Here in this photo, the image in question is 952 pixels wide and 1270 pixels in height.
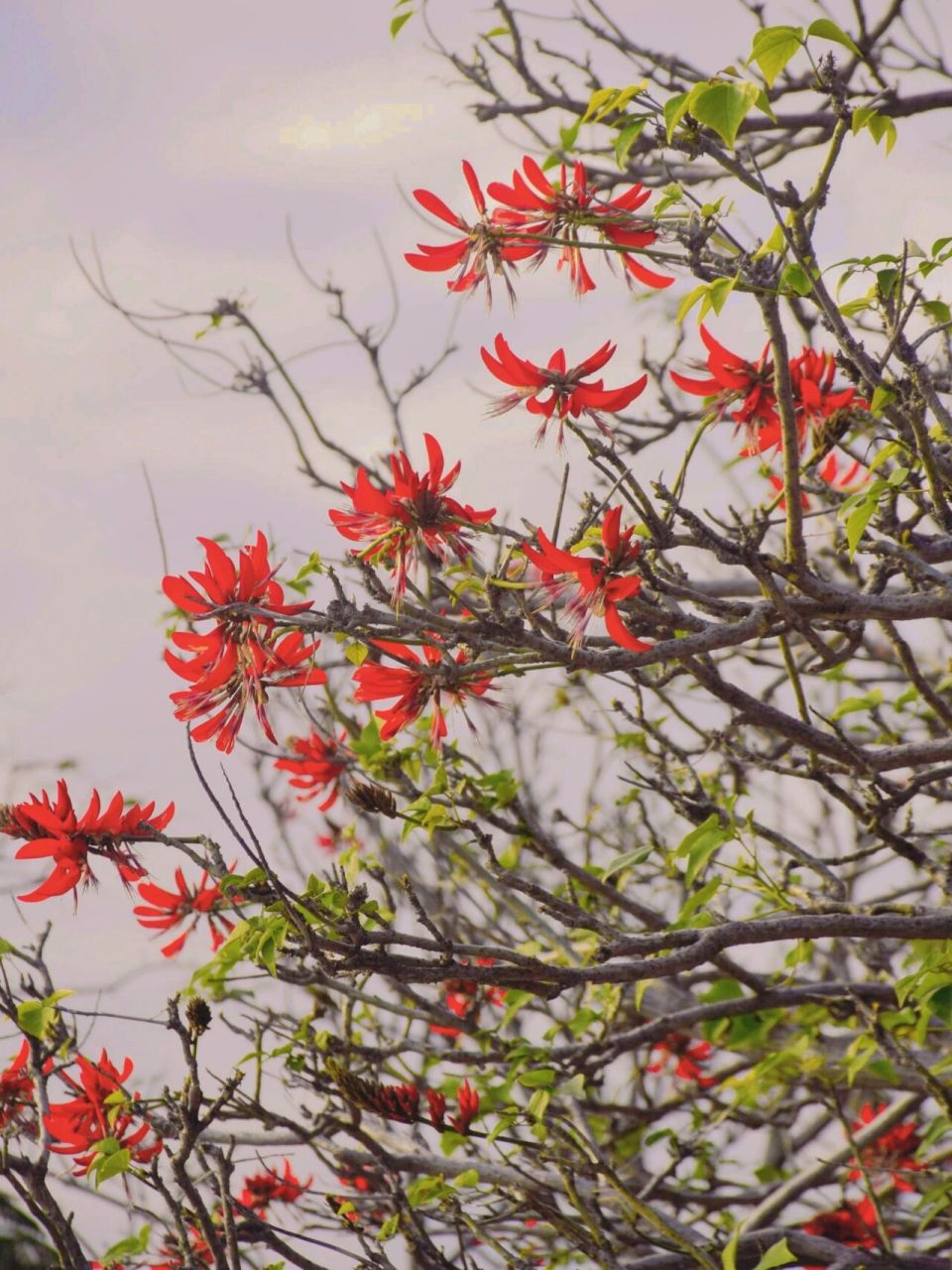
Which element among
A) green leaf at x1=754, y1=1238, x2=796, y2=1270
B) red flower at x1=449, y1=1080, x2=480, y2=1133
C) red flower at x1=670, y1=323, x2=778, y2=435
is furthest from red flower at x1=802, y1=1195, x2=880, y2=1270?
red flower at x1=670, y1=323, x2=778, y2=435

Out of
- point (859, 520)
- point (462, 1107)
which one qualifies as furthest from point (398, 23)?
point (462, 1107)

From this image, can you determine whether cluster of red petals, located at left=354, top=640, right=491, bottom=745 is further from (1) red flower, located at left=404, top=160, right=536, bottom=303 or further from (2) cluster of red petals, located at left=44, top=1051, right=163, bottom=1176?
(2) cluster of red petals, located at left=44, top=1051, right=163, bottom=1176

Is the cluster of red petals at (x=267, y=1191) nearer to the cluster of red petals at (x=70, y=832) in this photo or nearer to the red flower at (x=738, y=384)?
the cluster of red petals at (x=70, y=832)

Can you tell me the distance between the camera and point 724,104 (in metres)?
1.13

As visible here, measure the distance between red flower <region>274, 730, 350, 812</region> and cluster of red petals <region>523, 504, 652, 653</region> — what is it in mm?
1099

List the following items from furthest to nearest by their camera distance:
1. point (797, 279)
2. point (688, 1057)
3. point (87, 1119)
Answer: point (688, 1057)
point (87, 1119)
point (797, 279)

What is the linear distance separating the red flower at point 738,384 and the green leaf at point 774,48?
579 mm

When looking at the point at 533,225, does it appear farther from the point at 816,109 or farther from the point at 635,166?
the point at 816,109

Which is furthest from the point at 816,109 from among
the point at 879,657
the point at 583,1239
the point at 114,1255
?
the point at 114,1255

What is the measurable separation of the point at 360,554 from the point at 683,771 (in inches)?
55.6

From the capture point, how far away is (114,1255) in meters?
1.90

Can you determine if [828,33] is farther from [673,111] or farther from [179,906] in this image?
[179,906]

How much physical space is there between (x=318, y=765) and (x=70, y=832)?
85cm

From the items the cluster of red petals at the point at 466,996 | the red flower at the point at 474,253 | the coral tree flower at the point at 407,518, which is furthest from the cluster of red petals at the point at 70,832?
the cluster of red petals at the point at 466,996
